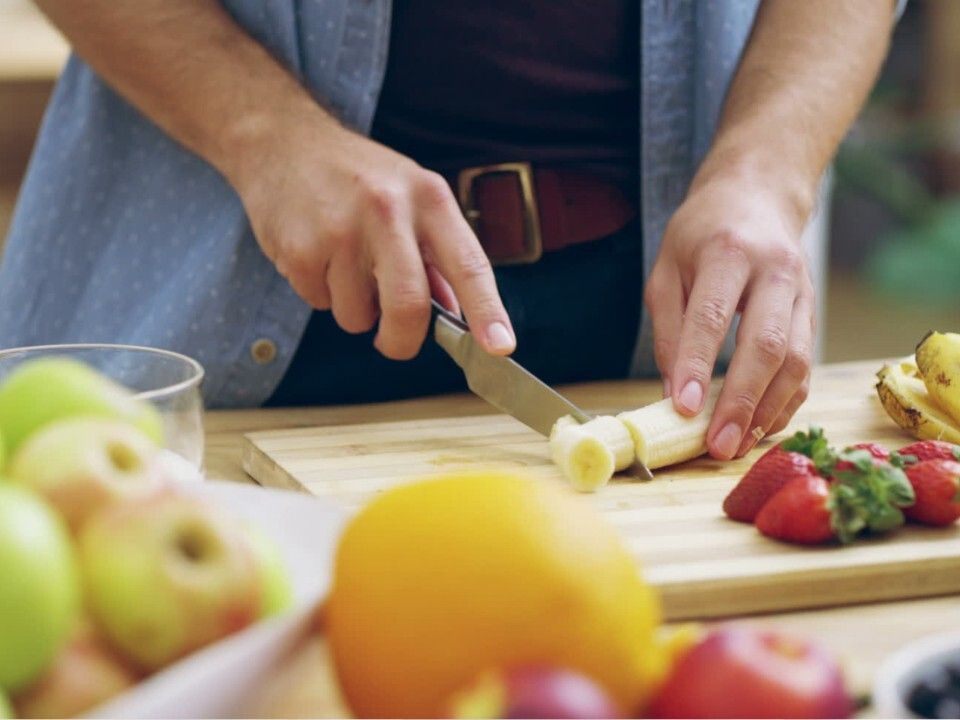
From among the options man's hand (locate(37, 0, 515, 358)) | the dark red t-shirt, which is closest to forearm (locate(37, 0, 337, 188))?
man's hand (locate(37, 0, 515, 358))

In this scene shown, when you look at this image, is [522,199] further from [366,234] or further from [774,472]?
[774,472]

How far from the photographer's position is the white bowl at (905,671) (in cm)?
48

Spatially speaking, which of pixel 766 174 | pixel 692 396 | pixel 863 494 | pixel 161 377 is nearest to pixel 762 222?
pixel 766 174

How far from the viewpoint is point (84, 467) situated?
1.64 feet

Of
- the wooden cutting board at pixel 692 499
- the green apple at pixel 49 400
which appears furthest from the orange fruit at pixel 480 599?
the wooden cutting board at pixel 692 499

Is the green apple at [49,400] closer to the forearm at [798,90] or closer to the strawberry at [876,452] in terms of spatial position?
the strawberry at [876,452]

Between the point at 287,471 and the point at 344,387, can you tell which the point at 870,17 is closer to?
the point at 344,387

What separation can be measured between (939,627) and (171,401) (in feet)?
1.43

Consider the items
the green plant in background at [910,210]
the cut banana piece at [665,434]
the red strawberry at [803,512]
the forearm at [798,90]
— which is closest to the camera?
the red strawberry at [803,512]

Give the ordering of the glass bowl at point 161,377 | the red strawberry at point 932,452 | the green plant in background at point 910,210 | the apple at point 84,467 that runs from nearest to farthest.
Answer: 1. the apple at point 84,467
2. the glass bowl at point 161,377
3. the red strawberry at point 932,452
4. the green plant in background at point 910,210

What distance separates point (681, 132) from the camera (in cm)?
139

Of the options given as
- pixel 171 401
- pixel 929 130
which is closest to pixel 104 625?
pixel 171 401

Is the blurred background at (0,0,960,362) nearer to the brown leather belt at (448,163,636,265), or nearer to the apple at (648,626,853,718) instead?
the brown leather belt at (448,163,636,265)

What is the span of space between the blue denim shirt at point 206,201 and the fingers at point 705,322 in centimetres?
25
